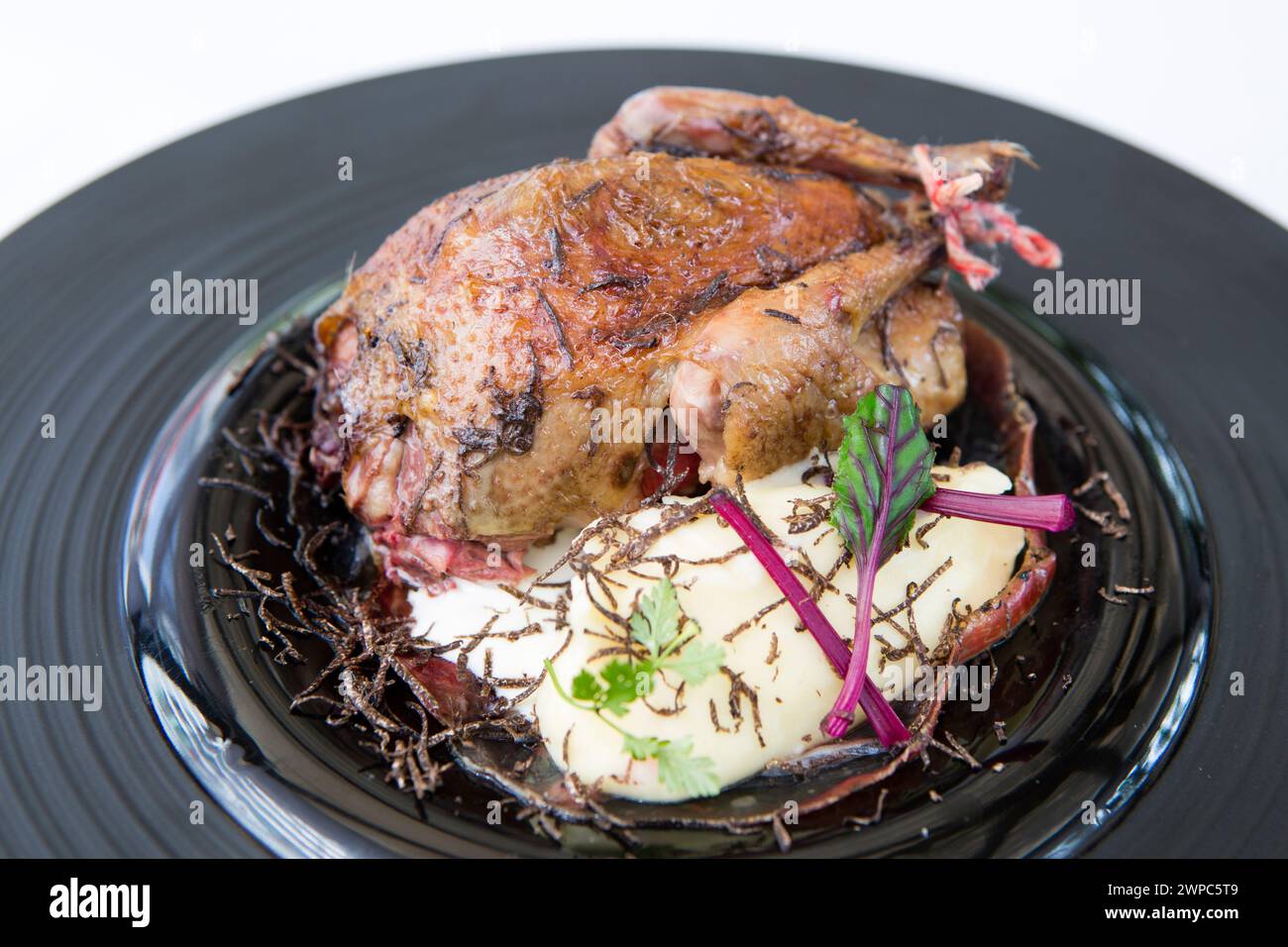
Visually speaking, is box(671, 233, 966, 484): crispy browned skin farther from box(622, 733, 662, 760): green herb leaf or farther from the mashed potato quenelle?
box(622, 733, 662, 760): green herb leaf

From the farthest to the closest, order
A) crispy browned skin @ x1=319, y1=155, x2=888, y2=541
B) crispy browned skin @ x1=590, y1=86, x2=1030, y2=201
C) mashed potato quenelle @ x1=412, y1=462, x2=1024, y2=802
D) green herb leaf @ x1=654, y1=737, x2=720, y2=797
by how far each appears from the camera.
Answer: crispy browned skin @ x1=590, y1=86, x2=1030, y2=201
crispy browned skin @ x1=319, y1=155, x2=888, y2=541
mashed potato quenelle @ x1=412, y1=462, x2=1024, y2=802
green herb leaf @ x1=654, y1=737, x2=720, y2=797

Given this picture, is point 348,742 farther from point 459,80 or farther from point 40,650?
point 459,80

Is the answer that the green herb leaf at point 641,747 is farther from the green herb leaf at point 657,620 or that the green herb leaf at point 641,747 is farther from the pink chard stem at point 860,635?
the pink chard stem at point 860,635

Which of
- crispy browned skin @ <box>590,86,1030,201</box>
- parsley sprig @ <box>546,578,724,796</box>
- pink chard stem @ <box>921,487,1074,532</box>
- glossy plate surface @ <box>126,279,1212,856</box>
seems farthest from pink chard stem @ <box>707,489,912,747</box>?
crispy browned skin @ <box>590,86,1030,201</box>

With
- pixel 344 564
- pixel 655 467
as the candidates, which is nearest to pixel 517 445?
pixel 655 467

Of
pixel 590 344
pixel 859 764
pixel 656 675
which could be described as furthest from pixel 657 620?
pixel 590 344

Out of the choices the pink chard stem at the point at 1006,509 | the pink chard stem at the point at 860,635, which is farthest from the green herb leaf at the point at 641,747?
the pink chard stem at the point at 1006,509
